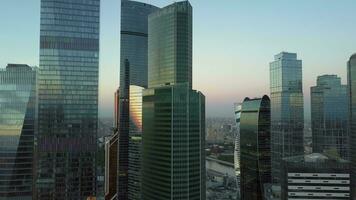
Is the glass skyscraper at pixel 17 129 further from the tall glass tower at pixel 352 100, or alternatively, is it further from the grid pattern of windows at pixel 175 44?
the tall glass tower at pixel 352 100

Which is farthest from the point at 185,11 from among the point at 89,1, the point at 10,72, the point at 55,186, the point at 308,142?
the point at 308,142

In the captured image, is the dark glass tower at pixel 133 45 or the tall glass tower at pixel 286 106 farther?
the dark glass tower at pixel 133 45

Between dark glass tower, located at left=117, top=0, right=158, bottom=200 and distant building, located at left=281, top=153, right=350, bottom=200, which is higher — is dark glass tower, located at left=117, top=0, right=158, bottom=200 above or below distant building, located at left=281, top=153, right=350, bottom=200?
above

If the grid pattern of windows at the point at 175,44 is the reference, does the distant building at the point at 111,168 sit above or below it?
below

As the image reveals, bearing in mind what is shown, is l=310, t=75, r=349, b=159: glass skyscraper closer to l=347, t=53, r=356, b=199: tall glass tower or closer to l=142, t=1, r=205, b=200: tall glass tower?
l=347, t=53, r=356, b=199: tall glass tower

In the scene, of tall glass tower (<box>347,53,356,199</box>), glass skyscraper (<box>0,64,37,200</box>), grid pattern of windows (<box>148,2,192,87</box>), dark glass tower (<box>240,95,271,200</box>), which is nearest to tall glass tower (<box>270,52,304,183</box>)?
dark glass tower (<box>240,95,271,200</box>)

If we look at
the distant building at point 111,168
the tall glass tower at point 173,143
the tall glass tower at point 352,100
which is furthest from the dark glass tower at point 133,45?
the tall glass tower at point 352,100

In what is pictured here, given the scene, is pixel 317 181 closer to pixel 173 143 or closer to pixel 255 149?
pixel 173 143
